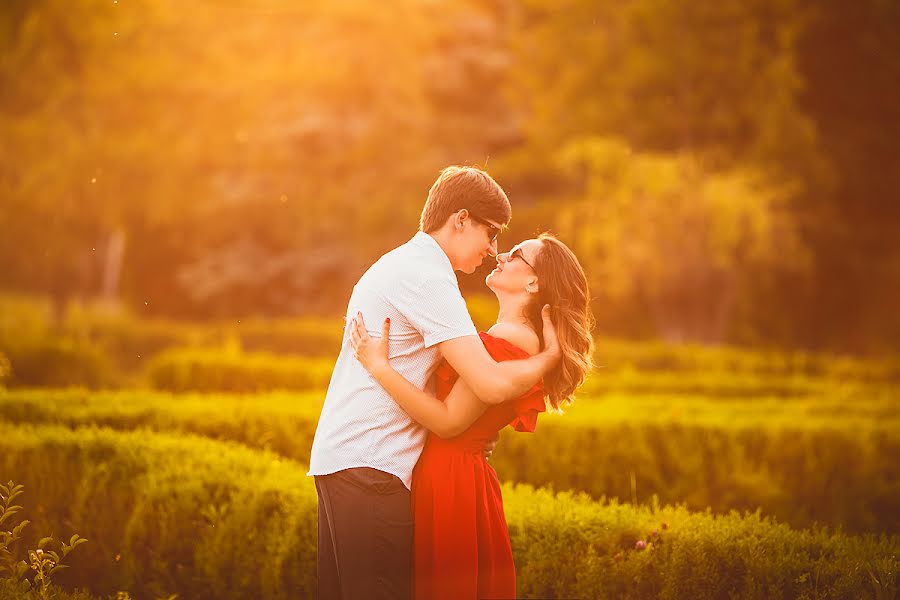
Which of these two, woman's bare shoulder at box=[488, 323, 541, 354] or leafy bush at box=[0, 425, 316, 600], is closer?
woman's bare shoulder at box=[488, 323, 541, 354]

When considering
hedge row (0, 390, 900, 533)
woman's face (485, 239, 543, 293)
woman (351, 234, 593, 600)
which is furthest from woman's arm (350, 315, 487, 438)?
hedge row (0, 390, 900, 533)

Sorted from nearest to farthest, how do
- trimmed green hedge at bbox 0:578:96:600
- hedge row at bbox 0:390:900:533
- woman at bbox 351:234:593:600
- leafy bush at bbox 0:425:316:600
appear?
woman at bbox 351:234:593:600
trimmed green hedge at bbox 0:578:96:600
leafy bush at bbox 0:425:316:600
hedge row at bbox 0:390:900:533

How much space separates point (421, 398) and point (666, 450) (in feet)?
17.0

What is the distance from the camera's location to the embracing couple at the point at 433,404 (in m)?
3.16

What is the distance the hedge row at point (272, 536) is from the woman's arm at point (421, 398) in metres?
1.46

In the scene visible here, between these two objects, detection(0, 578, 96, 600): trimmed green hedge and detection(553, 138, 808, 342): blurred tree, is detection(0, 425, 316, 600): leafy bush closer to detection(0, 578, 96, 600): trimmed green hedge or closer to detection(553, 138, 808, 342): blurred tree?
detection(0, 578, 96, 600): trimmed green hedge

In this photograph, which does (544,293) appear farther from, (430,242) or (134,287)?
(134,287)

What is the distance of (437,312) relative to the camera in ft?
10.2

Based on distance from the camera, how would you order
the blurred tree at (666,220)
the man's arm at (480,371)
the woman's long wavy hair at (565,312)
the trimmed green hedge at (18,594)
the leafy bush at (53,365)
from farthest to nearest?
the blurred tree at (666,220) < the leafy bush at (53,365) < the trimmed green hedge at (18,594) < the woman's long wavy hair at (565,312) < the man's arm at (480,371)

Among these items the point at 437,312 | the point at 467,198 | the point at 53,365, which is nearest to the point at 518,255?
the point at 467,198

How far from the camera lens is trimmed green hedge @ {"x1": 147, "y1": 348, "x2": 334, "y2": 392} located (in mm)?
12094

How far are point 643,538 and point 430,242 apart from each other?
1.88m

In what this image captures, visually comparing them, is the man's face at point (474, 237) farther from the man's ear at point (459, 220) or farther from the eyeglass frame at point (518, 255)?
the eyeglass frame at point (518, 255)

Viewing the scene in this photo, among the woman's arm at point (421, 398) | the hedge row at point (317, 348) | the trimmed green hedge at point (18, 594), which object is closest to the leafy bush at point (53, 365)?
the hedge row at point (317, 348)
